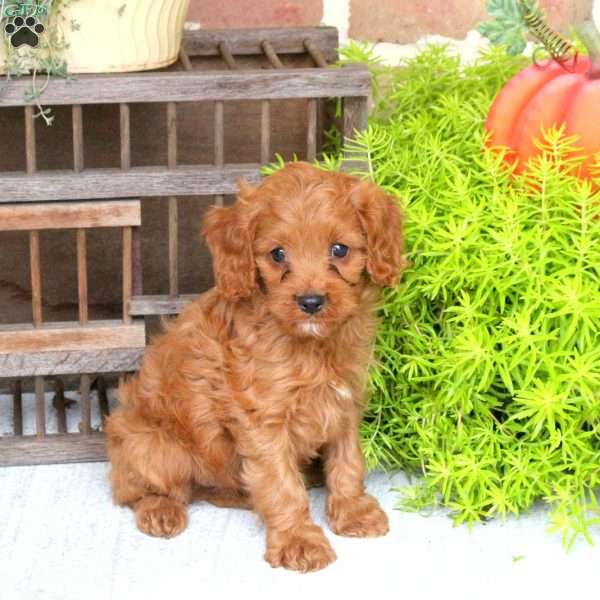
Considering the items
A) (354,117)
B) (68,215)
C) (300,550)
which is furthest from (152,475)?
(354,117)

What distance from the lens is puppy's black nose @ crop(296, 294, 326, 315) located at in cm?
286

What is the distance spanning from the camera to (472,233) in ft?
10.2

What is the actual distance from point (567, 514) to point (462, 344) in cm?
49

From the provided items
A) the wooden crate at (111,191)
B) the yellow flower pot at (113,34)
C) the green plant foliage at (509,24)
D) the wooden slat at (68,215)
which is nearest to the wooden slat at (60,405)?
the wooden crate at (111,191)

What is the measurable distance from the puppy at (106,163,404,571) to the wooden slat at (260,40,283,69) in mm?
614

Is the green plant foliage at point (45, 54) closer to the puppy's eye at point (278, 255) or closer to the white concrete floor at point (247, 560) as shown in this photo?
the puppy's eye at point (278, 255)

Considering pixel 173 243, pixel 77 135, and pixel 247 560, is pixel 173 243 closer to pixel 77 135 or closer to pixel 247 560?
pixel 77 135

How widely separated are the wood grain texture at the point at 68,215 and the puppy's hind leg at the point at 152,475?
0.49 meters

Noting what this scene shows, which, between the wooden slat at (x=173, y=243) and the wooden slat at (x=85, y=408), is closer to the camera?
the wooden slat at (x=173, y=243)

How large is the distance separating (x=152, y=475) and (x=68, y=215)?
0.67m

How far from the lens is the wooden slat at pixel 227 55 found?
11.8 ft

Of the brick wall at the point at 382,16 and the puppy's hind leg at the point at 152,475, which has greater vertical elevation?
the brick wall at the point at 382,16

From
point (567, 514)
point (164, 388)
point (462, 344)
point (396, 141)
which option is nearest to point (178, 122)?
point (396, 141)

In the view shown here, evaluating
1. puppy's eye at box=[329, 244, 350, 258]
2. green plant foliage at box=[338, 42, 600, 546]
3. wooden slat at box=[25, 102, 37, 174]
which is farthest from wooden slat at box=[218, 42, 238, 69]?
puppy's eye at box=[329, 244, 350, 258]
